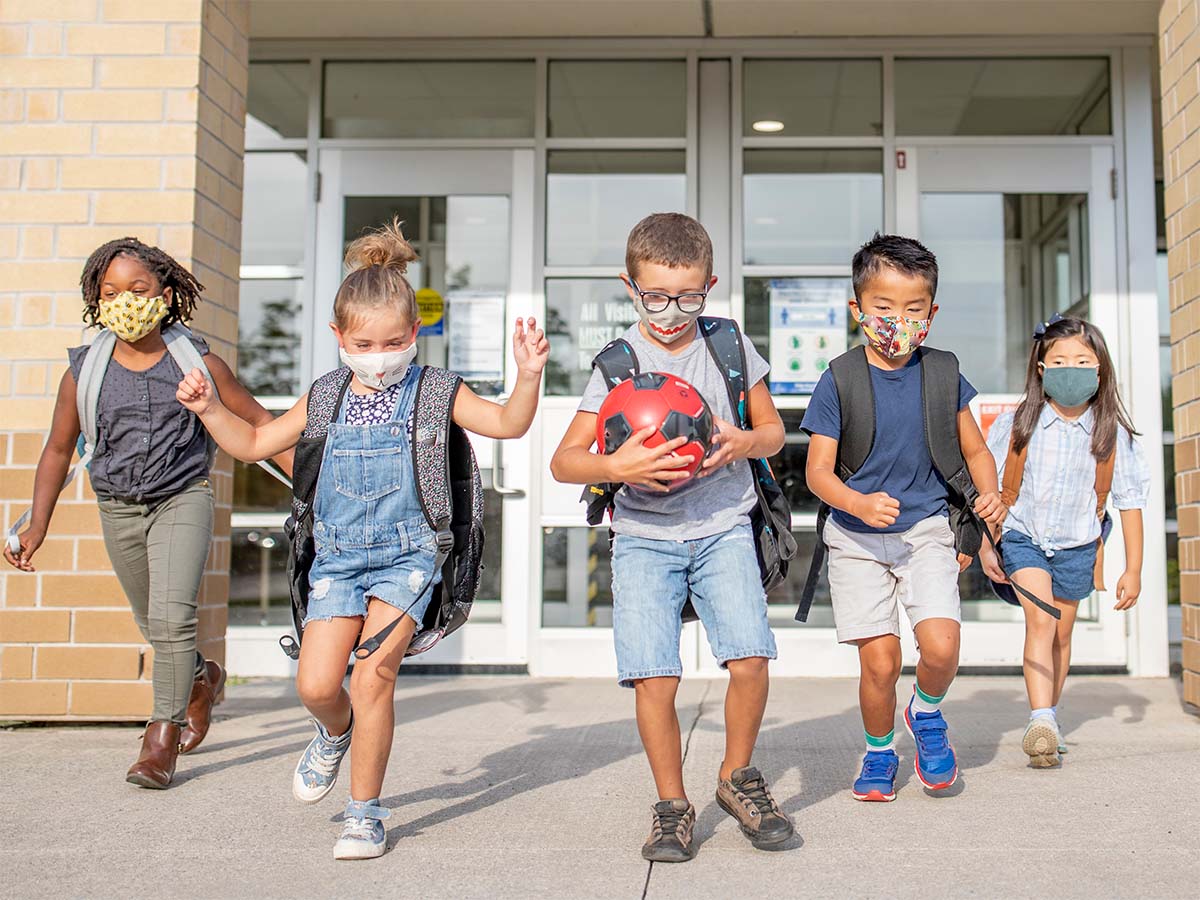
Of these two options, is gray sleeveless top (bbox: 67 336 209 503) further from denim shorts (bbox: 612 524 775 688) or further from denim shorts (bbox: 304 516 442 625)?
denim shorts (bbox: 612 524 775 688)

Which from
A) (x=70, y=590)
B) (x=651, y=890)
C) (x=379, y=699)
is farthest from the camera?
(x=70, y=590)

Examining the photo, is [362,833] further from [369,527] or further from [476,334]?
[476,334]

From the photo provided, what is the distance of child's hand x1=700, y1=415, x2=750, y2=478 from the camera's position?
3.33m

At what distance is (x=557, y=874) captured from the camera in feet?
10.6

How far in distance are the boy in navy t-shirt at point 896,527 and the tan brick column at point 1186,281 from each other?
213cm

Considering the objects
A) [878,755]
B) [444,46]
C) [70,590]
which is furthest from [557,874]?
[444,46]

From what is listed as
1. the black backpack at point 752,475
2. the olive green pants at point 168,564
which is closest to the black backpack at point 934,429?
the black backpack at point 752,475

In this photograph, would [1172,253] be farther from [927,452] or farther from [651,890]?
[651,890]

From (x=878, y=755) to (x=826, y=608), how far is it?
3.38 meters

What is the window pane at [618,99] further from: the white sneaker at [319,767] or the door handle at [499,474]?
the white sneaker at [319,767]

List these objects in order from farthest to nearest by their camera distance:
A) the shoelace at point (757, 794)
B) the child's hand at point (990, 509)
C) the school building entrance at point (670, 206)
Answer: the school building entrance at point (670, 206) → the child's hand at point (990, 509) → the shoelace at point (757, 794)

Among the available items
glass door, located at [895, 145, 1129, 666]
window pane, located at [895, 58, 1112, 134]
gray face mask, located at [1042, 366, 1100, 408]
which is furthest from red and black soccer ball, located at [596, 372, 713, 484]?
window pane, located at [895, 58, 1112, 134]

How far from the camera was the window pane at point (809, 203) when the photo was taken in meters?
7.47

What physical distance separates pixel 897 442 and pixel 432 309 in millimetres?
4172
